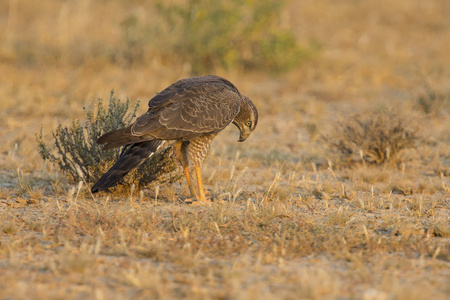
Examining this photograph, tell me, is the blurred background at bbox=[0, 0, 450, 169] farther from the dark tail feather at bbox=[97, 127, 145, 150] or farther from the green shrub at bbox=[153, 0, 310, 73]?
the dark tail feather at bbox=[97, 127, 145, 150]

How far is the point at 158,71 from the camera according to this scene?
12.4 meters

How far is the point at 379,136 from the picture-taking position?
7.70m

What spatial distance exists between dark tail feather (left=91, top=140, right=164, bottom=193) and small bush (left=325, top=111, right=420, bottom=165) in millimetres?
3159

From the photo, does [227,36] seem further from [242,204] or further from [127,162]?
[127,162]

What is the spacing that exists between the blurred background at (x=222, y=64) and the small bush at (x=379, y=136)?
3.81ft

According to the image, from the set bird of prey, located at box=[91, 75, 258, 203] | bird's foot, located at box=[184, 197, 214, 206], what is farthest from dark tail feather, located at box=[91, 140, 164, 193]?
bird's foot, located at box=[184, 197, 214, 206]

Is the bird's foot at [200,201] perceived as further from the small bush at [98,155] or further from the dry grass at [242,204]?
the small bush at [98,155]

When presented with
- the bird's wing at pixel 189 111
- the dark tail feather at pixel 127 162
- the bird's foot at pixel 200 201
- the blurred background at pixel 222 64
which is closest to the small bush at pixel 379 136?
the blurred background at pixel 222 64

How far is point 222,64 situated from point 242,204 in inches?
278

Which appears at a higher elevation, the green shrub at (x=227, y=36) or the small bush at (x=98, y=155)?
Answer: the green shrub at (x=227, y=36)

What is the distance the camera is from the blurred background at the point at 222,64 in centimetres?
1025

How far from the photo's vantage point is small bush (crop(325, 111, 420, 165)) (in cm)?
766

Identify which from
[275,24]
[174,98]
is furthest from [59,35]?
[174,98]

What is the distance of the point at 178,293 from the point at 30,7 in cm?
1580
